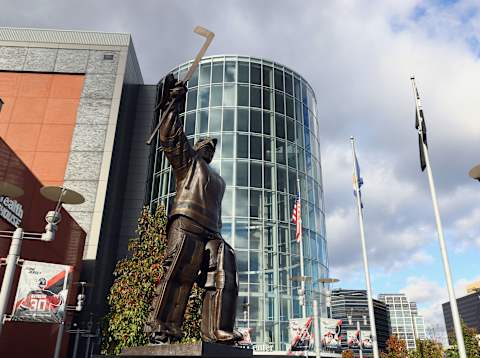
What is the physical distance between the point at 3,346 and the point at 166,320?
14.1 metres

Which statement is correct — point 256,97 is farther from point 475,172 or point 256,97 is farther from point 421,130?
point 475,172

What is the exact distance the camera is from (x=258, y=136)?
111 feet

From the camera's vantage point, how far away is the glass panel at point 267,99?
35.2 meters

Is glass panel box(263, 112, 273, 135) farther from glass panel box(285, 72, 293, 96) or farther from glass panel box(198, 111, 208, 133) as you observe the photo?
glass panel box(198, 111, 208, 133)

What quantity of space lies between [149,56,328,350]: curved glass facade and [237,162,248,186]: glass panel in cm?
8

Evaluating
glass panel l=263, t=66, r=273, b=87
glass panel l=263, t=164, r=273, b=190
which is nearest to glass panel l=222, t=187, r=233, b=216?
glass panel l=263, t=164, r=273, b=190

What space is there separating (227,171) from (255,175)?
216 centimetres

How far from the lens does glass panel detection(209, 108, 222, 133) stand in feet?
111

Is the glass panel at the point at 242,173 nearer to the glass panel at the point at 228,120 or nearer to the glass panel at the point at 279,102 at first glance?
the glass panel at the point at 228,120

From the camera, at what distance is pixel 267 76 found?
120 feet

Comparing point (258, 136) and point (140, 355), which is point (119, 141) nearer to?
point (258, 136)

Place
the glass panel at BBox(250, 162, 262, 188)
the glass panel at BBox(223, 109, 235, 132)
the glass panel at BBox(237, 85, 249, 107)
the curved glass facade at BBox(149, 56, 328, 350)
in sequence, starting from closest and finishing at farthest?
1. the curved glass facade at BBox(149, 56, 328, 350)
2. the glass panel at BBox(250, 162, 262, 188)
3. the glass panel at BBox(223, 109, 235, 132)
4. the glass panel at BBox(237, 85, 249, 107)

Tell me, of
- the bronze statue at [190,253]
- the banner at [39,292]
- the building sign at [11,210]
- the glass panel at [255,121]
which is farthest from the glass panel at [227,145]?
the bronze statue at [190,253]

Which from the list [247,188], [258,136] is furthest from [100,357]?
[258,136]
